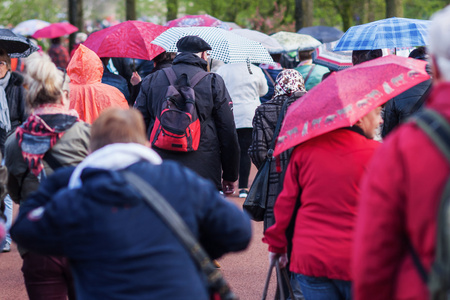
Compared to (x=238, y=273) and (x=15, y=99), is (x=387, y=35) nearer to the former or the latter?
(x=238, y=273)

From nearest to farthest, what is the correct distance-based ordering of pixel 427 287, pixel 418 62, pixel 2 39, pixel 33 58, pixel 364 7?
pixel 427 287 → pixel 418 62 → pixel 33 58 → pixel 2 39 → pixel 364 7

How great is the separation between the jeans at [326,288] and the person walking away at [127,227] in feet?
3.02

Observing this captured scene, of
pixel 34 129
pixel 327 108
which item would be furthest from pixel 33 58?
pixel 327 108

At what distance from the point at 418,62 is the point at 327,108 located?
2.13 feet

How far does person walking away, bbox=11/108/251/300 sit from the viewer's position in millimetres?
2520

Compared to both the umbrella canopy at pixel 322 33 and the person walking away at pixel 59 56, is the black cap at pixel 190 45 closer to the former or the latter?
the person walking away at pixel 59 56

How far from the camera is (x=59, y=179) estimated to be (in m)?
2.94

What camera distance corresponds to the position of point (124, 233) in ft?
8.25

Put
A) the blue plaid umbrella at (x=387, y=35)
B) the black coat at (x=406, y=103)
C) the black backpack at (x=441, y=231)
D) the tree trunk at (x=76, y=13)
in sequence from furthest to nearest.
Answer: the tree trunk at (x=76, y=13)
the blue plaid umbrella at (x=387, y=35)
the black coat at (x=406, y=103)
the black backpack at (x=441, y=231)

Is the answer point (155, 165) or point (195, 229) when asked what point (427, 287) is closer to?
point (195, 229)

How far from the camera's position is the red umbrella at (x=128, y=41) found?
815 centimetres

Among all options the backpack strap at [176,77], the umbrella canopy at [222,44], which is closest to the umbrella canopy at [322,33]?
the umbrella canopy at [222,44]

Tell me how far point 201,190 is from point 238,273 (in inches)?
155

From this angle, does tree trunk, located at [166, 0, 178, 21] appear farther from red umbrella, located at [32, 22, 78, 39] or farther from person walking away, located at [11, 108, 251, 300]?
person walking away, located at [11, 108, 251, 300]
